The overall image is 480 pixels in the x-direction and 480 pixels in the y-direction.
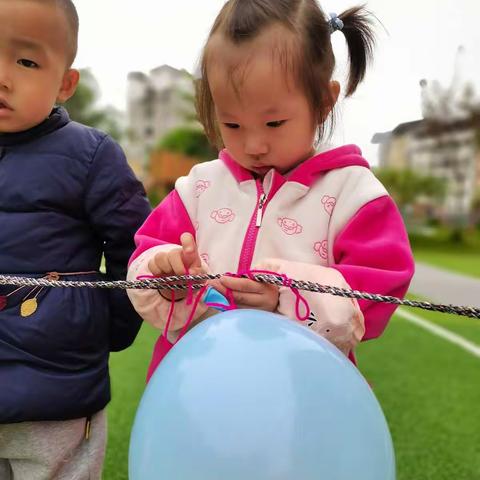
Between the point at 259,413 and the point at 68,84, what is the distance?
789 millimetres

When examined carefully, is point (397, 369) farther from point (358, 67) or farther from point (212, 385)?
point (212, 385)

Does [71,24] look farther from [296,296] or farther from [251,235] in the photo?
[296,296]

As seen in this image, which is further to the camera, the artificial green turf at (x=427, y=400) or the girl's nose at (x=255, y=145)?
the artificial green turf at (x=427, y=400)

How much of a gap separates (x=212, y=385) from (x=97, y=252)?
1.82 feet

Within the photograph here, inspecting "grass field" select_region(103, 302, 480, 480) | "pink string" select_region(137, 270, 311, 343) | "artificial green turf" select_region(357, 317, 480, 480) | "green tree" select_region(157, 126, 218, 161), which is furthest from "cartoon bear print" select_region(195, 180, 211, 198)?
"green tree" select_region(157, 126, 218, 161)

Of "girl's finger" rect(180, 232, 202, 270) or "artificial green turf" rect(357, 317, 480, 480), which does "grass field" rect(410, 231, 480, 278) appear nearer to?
"artificial green turf" rect(357, 317, 480, 480)

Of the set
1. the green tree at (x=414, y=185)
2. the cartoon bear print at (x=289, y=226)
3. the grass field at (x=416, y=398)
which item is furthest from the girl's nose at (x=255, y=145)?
the green tree at (x=414, y=185)

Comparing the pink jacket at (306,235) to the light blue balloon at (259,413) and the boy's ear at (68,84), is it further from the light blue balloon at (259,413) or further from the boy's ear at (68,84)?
the boy's ear at (68,84)

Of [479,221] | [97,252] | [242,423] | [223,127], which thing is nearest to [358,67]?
[223,127]

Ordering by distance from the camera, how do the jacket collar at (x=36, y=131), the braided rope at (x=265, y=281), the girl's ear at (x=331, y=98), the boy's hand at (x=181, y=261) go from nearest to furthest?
the braided rope at (x=265, y=281)
the boy's hand at (x=181, y=261)
the girl's ear at (x=331, y=98)
the jacket collar at (x=36, y=131)

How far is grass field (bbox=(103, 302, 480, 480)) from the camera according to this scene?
81.4 inches

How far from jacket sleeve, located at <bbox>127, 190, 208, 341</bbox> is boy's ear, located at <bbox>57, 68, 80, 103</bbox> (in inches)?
11.5

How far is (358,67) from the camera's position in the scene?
1229mm

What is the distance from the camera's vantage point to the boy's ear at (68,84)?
4.22 ft
